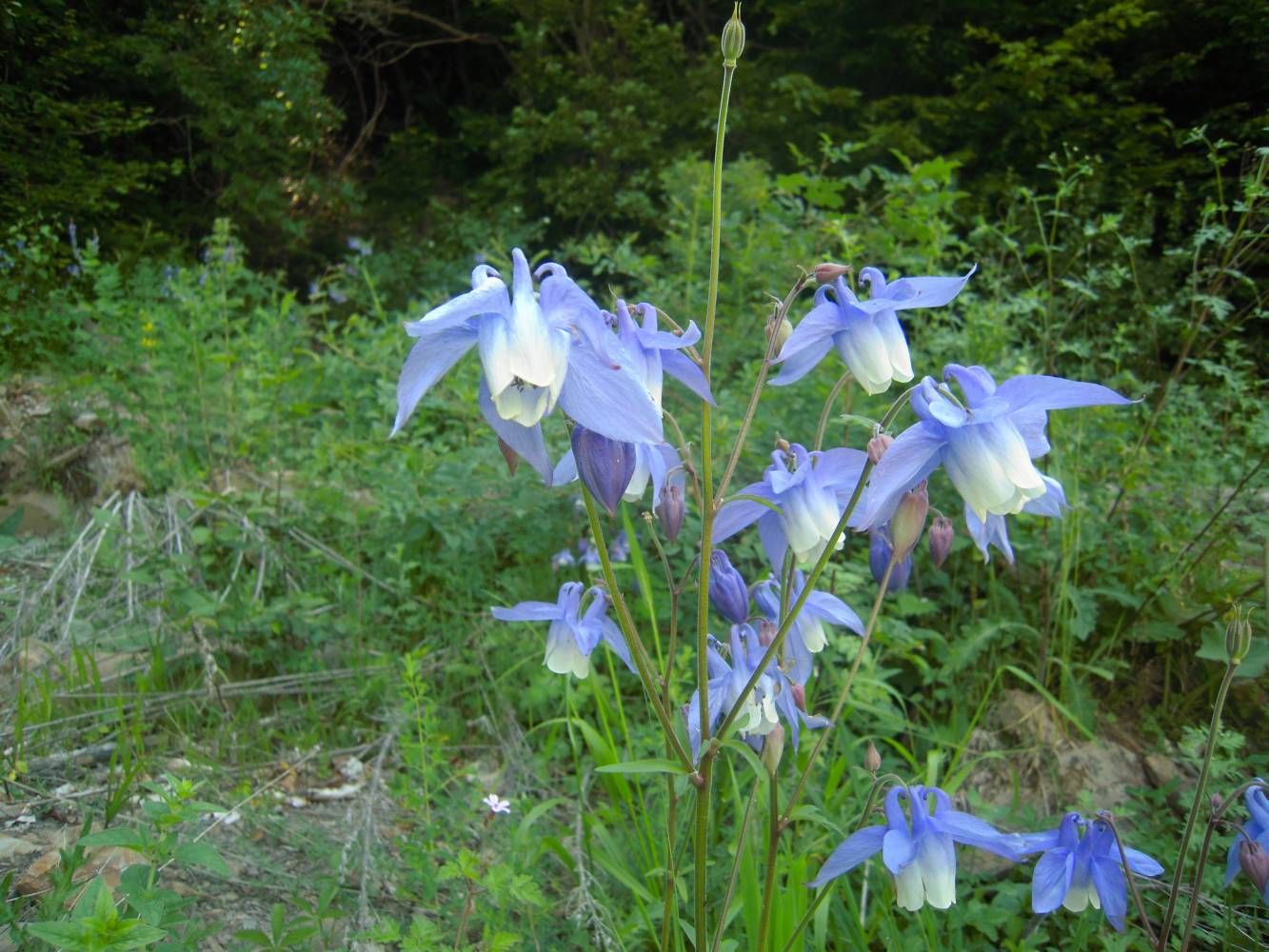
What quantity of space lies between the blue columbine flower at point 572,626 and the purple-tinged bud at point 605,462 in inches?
20.8

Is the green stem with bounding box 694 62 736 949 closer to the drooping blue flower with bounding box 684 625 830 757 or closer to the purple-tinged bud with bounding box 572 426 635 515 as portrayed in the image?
the drooping blue flower with bounding box 684 625 830 757

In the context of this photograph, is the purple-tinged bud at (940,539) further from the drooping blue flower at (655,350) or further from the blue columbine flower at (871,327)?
the drooping blue flower at (655,350)

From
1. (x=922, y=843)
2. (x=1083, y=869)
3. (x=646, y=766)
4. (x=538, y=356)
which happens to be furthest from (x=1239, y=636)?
(x=538, y=356)

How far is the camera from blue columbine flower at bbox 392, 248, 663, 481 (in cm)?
89

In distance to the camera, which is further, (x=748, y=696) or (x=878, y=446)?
(x=748, y=696)

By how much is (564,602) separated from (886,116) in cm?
596

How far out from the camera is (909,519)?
41.4 inches

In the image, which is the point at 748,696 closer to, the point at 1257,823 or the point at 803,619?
the point at 803,619

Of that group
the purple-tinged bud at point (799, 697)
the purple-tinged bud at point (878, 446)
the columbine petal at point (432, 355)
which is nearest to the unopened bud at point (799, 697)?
the purple-tinged bud at point (799, 697)

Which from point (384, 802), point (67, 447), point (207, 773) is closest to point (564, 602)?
point (384, 802)

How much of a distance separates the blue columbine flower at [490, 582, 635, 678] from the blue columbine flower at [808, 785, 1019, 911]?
49 cm

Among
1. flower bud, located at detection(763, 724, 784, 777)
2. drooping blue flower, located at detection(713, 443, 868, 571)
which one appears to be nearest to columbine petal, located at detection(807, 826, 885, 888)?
flower bud, located at detection(763, 724, 784, 777)

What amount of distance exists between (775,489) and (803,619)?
29 cm

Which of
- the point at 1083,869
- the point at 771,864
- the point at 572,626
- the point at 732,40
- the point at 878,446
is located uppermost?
the point at 732,40
